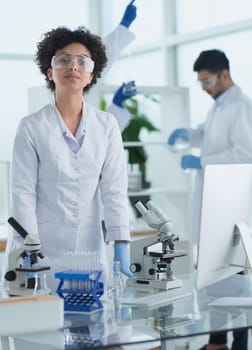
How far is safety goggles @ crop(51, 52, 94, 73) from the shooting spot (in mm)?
2754

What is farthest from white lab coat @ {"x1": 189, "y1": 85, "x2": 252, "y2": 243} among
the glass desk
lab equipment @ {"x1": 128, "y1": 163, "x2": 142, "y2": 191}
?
the glass desk

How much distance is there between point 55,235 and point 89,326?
79 centimetres

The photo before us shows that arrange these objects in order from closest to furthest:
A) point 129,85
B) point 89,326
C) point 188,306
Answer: point 89,326, point 188,306, point 129,85

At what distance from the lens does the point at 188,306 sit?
7.43ft

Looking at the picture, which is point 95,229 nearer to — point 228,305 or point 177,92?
point 228,305

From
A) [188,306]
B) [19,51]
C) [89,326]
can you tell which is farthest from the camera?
[19,51]

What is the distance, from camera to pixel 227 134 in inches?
179

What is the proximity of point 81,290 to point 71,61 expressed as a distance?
0.99 metres

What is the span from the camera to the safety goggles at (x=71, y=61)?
2.75 meters

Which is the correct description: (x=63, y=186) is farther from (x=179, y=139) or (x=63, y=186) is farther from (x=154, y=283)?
(x=179, y=139)

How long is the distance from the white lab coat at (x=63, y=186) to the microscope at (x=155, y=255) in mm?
209

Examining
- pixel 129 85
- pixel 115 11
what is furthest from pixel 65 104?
pixel 115 11

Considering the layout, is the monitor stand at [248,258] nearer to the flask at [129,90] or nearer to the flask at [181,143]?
the flask at [129,90]

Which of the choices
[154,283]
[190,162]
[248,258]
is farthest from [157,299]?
[190,162]
